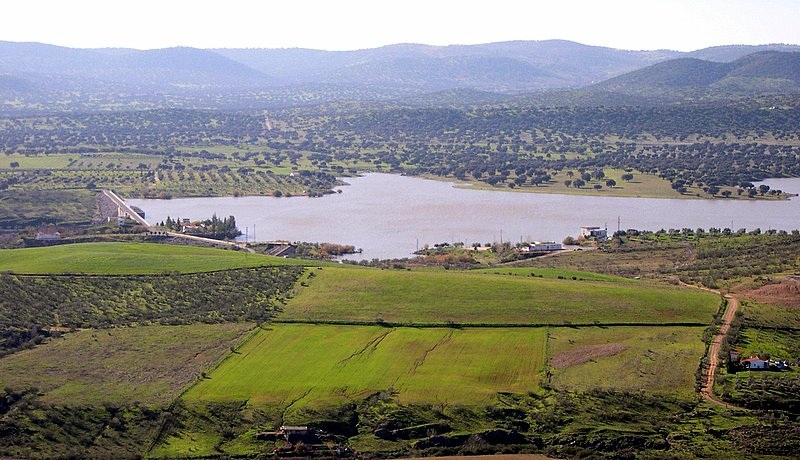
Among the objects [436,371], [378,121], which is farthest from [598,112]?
[436,371]

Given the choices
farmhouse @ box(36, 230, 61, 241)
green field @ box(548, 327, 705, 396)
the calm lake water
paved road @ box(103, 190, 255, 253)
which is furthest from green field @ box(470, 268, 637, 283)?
farmhouse @ box(36, 230, 61, 241)

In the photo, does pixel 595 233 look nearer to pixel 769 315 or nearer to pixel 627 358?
pixel 769 315

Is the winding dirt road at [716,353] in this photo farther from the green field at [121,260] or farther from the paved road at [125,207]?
the paved road at [125,207]

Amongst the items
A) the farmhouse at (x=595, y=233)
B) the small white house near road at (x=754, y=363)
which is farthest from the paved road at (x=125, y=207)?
the small white house near road at (x=754, y=363)

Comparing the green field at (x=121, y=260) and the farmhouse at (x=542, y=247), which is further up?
the green field at (x=121, y=260)

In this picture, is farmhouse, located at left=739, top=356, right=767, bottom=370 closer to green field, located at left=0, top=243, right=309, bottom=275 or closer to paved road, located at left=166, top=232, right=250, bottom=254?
green field, located at left=0, top=243, right=309, bottom=275

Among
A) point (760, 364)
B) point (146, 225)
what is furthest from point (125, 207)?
point (760, 364)
